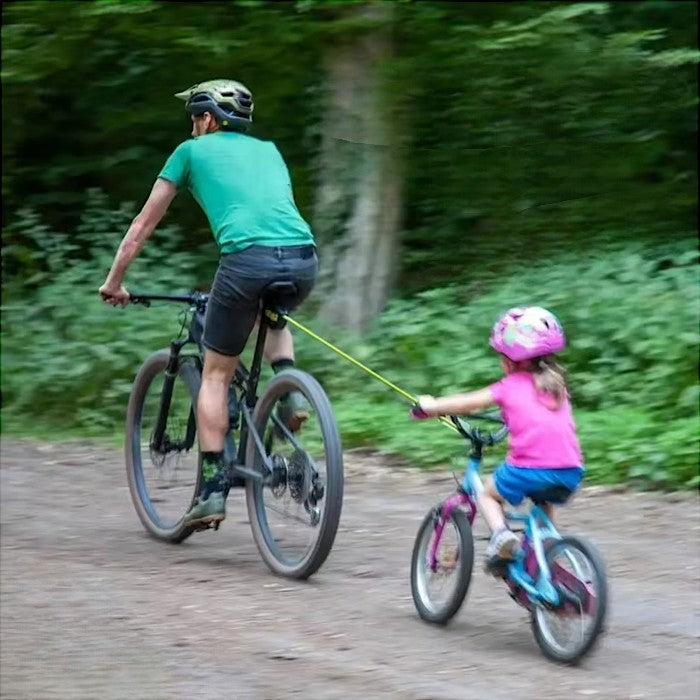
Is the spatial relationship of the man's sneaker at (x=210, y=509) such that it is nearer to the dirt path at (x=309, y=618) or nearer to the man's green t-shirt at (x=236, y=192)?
the dirt path at (x=309, y=618)

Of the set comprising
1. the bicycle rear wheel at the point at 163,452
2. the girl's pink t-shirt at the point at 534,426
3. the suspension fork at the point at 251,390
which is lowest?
the bicycle rear wheel at the point at 163,452

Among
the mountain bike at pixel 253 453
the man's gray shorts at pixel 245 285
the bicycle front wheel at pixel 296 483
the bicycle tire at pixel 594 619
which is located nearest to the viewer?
the bicycle tire at pixel 594 619

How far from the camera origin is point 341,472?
6.02 meters

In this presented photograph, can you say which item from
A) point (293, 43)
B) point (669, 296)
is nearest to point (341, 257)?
point (293, 43)

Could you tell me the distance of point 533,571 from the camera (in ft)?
17.0

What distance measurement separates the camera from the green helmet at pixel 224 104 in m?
6.58

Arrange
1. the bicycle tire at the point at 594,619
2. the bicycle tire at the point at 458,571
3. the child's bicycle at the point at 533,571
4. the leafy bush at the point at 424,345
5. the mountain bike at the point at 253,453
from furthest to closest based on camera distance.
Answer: the leafy bush at the point at 424,345 < the mountain bike at the point at 253,453 < the bicycle tire at the point at 458,571 < the child's bicycle at the point at 533,571 < the bicycle tire at the point at 594,619

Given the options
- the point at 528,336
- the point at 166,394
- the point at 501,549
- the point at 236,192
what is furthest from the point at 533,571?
the point at 166,394

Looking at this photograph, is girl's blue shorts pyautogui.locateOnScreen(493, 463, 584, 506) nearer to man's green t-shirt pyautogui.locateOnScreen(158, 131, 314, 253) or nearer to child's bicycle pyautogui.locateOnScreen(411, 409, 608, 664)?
child's bicycle pyautogui.locateOnScreen(411, 409, 608, 664)

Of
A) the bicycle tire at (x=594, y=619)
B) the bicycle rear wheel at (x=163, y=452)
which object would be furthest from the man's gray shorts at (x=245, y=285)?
the bicycle tire at (x=594, y=619)

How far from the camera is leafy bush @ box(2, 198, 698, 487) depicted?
893 centimetres

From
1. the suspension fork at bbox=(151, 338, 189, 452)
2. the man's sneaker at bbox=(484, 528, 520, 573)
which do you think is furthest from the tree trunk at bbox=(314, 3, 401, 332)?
the man's sneaker at bbox=(484, 528, 520, 573)

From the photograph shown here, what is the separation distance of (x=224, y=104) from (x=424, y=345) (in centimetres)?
445

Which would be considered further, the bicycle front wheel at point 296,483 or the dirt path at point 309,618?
the bicycle front wheel at point 296,483
